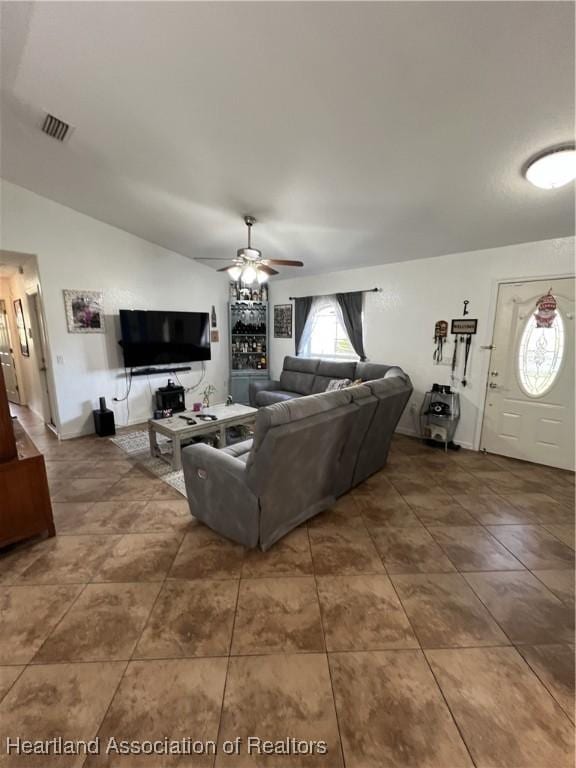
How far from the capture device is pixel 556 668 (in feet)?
4.91

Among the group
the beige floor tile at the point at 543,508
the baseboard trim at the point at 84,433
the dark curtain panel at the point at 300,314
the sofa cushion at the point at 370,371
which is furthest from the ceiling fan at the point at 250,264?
the beige floor tile at the point at 543,508

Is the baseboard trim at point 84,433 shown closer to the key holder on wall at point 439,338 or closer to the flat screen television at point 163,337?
the flat screen television at point 163,337

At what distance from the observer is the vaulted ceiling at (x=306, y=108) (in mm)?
1536

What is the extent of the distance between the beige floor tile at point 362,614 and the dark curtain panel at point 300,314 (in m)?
4.52

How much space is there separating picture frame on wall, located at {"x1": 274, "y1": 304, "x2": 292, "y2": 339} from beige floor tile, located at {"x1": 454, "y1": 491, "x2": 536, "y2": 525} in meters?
4.21

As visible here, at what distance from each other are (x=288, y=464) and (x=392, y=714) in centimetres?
124

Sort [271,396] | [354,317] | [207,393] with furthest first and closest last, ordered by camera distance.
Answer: [207,393] < [271,396] < [354,317]

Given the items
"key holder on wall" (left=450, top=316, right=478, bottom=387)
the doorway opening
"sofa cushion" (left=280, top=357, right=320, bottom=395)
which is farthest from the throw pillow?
the doorway opening

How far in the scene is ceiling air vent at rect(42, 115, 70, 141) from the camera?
8.32ft

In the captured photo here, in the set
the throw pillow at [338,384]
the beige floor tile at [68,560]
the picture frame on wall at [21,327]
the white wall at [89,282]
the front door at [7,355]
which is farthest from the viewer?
the front door at [7,355]

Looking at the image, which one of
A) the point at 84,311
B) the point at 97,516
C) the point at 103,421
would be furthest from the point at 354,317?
the point at 97,516

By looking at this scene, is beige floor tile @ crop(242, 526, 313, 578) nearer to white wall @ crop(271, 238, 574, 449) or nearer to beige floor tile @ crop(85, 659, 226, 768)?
beige floor tile @ crop(85, 659, 226, 768)

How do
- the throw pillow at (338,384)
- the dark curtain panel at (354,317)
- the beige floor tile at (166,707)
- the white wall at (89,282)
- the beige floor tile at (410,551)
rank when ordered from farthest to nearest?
the dark curtain panel at (354,317)
the throw pillow at (338,384)
the white wall at (89,282)
the beige floor tile at (410,551)
the beige floor tile at (166,707)

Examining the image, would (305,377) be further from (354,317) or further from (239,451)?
(239,451)
